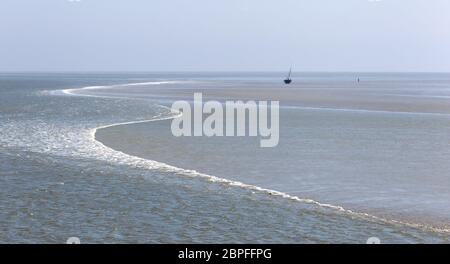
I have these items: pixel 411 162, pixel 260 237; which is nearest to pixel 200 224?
pixel 260 237

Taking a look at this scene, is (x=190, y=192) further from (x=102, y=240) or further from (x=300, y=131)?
(x=300, y=131)

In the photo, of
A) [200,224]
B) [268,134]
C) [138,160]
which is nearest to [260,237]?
[200,224]

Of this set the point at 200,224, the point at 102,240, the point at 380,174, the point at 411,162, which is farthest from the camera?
the point at 411,162

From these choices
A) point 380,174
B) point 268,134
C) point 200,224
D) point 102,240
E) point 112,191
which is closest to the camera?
point 102,240

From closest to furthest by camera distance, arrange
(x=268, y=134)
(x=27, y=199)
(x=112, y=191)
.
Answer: (x=27, y=199)
(x=112, y=191)
(x=268, y=134)

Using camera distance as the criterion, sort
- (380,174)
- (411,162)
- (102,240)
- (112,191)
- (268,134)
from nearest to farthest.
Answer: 1. (102,240)
2. (112,191)
3. (380,174)
4. (411,162)
5. (268,134)

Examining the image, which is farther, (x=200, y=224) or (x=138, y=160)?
(x=138, y=160)
